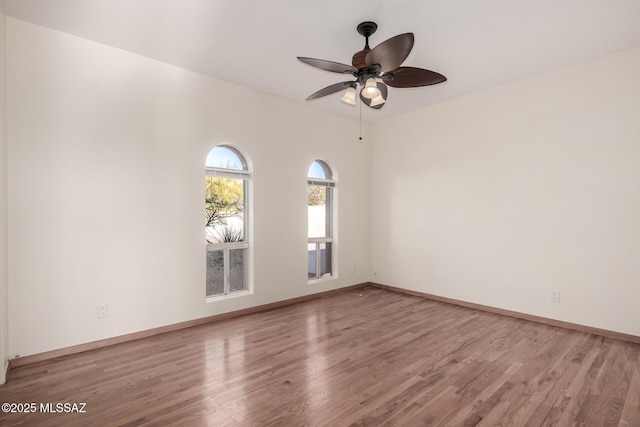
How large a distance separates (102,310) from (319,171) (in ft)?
11.6

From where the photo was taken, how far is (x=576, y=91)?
375cm

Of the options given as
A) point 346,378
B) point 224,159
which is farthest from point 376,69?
point 346,378

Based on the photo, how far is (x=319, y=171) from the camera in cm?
549

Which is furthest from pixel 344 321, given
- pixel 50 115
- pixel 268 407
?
pixel 50 115

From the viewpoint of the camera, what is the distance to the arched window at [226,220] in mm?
4188

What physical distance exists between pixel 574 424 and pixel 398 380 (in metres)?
1.11

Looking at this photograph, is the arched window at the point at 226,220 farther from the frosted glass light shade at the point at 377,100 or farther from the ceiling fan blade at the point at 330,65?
the frosted glass light shade at the point at 377,100

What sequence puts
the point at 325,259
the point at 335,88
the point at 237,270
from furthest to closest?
1. the point at 325,259
2. the point at 237,270
3. the point at 335,88

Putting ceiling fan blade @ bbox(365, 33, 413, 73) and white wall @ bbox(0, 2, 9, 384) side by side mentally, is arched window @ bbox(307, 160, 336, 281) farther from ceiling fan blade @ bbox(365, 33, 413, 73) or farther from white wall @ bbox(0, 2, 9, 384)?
white wall @ bbox(0, 2, 9, 384)

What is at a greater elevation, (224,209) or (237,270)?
(224,209)

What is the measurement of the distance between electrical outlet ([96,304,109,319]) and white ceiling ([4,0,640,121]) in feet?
8.70

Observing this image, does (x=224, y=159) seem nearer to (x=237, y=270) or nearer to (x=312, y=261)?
(x=237, y=270)

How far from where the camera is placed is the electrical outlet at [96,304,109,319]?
10.6ft

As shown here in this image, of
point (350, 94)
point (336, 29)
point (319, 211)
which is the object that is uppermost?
point (336, 29)
